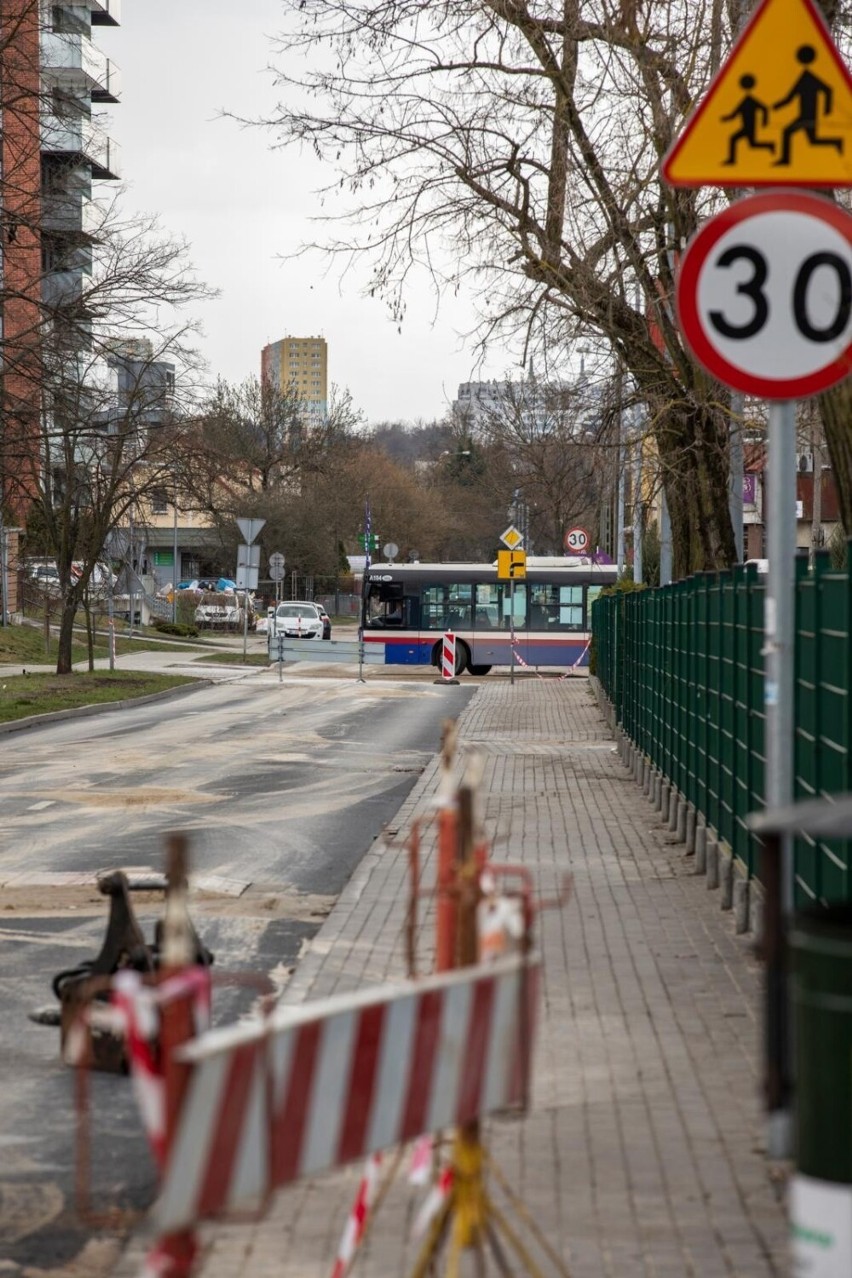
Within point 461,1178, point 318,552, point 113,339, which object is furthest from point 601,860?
point 318,552

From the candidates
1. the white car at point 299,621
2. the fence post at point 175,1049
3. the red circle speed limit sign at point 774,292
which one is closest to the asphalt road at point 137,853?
the fence post at point 175,1049

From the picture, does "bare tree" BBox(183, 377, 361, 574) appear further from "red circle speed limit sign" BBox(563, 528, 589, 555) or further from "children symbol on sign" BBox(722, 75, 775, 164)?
"children symbol on sign" BBox(722, 75, 775, 164)

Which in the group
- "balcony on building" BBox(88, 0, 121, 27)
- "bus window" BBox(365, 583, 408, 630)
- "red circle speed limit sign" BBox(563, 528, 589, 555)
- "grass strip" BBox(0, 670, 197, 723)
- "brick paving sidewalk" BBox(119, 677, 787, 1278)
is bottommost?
"grass strip" BBox(0, 670, 197, 723)

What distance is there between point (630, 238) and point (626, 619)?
4.46m

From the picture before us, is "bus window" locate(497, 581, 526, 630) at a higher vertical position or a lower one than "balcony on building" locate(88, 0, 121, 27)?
lower

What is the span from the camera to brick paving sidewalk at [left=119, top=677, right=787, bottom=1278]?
4.84 m

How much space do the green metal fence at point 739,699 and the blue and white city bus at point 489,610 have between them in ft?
96.3

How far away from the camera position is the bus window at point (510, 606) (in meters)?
48.6

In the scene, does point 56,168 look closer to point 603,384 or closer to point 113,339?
point 113,339

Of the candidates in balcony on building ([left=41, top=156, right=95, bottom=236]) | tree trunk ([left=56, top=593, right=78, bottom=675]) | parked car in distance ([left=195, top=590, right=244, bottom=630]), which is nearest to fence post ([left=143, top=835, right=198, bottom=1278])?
balcony on building ([left=41, top=156, right=95, bottom=236])

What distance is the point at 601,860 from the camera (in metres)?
12.6

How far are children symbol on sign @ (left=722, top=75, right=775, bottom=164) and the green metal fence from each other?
146 cm

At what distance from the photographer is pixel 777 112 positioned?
5.95 m

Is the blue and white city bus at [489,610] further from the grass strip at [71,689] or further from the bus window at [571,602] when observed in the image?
the grass strip at [71,689]
